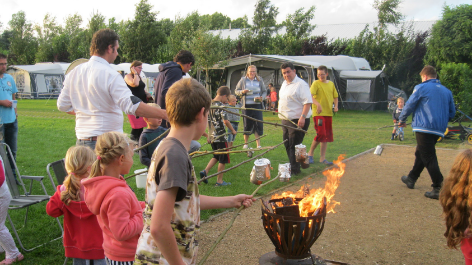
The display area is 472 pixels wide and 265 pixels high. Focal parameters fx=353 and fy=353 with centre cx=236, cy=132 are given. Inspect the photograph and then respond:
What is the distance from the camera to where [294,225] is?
2.86 metres

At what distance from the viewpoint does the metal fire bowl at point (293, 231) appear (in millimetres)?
2865

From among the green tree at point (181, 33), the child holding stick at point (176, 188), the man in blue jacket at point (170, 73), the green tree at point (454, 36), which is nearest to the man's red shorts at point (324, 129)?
the man in blue jacket at point (170, 73)

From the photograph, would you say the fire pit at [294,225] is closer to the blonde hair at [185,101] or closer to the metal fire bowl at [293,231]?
the metal fire bowl at [293,231]

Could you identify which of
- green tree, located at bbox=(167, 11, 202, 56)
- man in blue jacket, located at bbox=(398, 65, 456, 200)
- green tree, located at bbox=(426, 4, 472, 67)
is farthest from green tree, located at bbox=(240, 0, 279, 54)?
man in blue jacket, located at bbox=(398, 65, 456, 200)

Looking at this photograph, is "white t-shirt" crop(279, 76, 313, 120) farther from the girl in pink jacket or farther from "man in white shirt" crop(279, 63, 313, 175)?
the girl in pink jacket

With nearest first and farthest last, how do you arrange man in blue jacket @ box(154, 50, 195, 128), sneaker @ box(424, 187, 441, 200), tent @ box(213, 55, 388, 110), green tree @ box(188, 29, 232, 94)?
man in blue jacket @ box(154, 50, 195, 128)
sneaker @ box(424, 187, 441, 200)
tent @ box(213, 55, 388, 110)
green tree @ box(188, 29, 232, 94)

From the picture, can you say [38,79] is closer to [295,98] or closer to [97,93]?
[295,98]

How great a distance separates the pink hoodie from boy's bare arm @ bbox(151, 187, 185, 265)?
0.79 m

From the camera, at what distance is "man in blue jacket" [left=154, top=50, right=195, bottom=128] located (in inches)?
202

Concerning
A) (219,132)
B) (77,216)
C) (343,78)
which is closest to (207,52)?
(343,78)

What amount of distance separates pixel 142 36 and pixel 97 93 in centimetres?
3318

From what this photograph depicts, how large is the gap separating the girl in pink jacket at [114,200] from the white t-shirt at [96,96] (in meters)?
0.87

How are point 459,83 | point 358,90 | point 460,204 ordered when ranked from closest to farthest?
point 460,204
point 459,83
point 358,90

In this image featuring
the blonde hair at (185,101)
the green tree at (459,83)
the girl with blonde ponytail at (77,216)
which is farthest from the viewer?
the green tree at (459,83)
